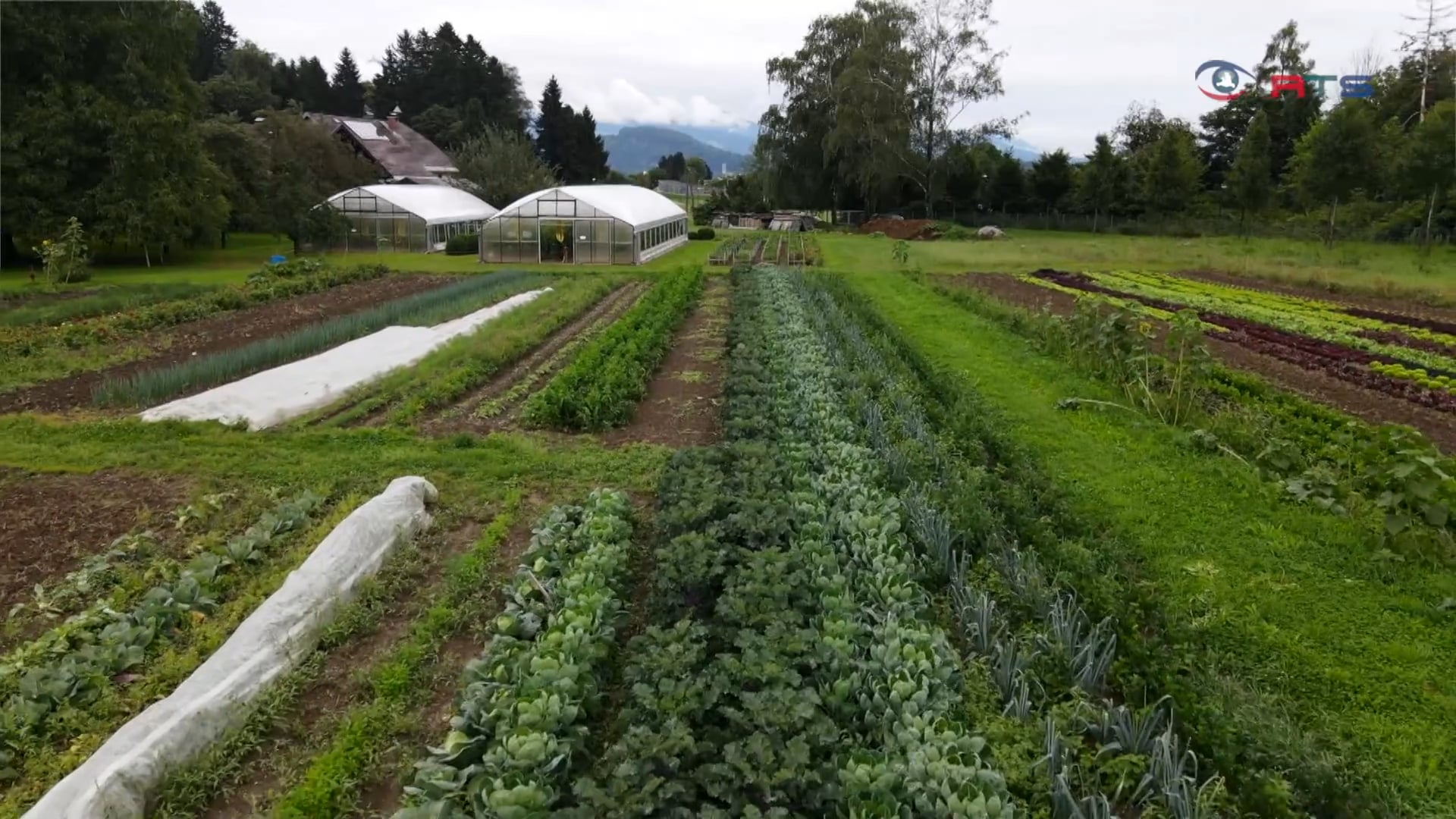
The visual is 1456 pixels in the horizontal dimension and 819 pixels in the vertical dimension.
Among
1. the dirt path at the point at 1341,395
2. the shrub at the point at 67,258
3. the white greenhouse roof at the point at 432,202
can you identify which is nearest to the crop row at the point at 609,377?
the dirt path at the point at 1341,395

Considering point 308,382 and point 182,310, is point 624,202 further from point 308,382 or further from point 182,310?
point 308,382

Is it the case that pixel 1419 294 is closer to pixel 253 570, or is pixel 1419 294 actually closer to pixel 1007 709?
pixel 1007 709

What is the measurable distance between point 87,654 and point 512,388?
7.69 meters

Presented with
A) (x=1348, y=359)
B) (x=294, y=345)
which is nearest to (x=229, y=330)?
(x=294, y=345)

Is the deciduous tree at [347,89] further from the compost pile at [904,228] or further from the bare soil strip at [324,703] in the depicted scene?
the bare soil strip at [324,703]

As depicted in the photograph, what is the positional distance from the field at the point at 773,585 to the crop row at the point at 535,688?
21 millimetres

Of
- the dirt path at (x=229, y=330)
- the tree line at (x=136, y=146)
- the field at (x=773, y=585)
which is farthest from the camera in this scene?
the tree line at (x=136, y=146)

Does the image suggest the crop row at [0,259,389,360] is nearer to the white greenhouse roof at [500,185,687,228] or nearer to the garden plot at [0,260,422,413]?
the garden plot at [0,260,422,413]

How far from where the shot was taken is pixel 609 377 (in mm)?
11602

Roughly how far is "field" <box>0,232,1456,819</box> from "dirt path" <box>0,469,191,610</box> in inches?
1.7

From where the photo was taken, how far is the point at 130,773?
398cm

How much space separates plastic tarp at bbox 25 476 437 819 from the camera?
387 centimetres

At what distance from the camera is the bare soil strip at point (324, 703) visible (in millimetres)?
4246

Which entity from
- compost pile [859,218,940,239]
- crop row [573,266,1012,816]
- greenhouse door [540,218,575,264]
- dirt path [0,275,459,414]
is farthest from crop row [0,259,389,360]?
compost pile [859,218,940,239]
